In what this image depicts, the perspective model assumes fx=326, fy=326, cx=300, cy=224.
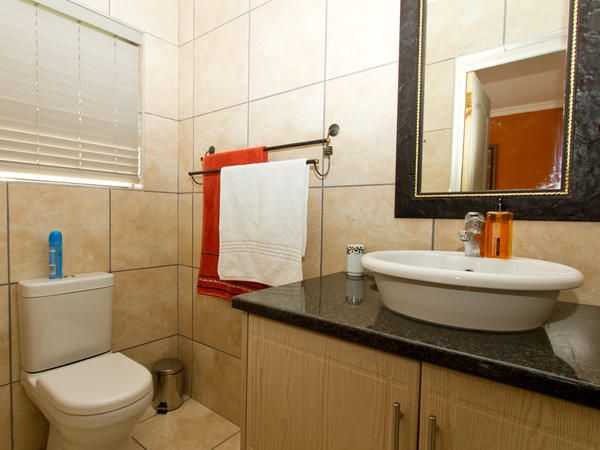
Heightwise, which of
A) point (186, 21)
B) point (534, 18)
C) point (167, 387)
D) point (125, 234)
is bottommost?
point (167, 387)

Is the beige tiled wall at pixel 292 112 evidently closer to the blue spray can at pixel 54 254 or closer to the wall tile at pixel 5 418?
the blue spray can at pixel 54 254

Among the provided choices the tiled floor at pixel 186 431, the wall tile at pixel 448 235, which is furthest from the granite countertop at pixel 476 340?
the tiled floor at pixel 186 431

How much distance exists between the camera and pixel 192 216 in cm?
184

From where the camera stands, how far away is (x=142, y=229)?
176cm

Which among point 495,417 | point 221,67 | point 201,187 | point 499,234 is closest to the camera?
point 495,417

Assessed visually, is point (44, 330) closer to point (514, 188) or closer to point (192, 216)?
point (192, 216)

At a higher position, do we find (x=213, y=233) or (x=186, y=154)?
(x=186, y=154)

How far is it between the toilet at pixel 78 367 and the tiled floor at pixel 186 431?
1.06 feet

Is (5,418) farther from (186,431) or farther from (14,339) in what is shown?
(186,431)

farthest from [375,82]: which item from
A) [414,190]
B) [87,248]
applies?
[87,248]

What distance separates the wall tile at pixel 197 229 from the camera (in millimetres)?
1804

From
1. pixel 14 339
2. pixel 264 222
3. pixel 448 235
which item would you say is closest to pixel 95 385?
pixel 14 339

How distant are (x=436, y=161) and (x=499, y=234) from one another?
31 cm

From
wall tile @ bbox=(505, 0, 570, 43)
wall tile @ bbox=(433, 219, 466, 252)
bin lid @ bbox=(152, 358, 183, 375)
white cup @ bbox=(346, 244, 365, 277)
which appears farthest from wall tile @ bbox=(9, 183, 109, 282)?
wall tile @ bbox=(505, 0, 570, 43)
